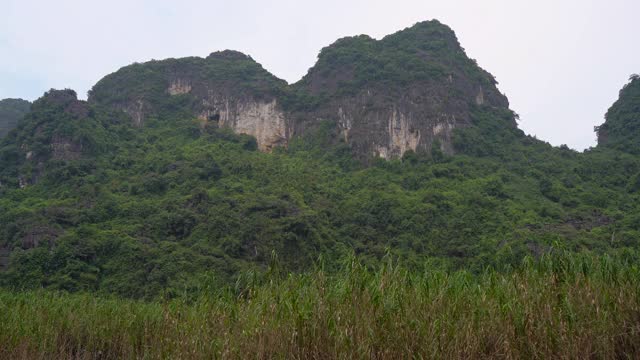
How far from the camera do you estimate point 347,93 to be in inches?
1759

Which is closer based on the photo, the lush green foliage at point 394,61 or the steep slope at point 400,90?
the steep slope at point 400,90

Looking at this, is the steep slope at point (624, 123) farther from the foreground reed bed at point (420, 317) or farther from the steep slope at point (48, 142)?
the foreground reed bed at point (420, 317)

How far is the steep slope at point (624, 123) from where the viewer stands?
39.9 metres

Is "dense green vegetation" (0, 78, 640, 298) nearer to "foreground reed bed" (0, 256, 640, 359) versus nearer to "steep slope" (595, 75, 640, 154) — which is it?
"steep slope" (595, 75, 640, 154)

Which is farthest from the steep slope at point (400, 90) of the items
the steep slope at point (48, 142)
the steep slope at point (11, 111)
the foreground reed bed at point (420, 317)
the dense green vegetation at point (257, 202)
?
the foreground reed bed at point (420, 317)

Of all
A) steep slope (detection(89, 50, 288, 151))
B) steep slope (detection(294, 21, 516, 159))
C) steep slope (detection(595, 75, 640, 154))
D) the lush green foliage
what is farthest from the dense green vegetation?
the lush green foliage

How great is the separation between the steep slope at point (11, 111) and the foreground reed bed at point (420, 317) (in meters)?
55.9

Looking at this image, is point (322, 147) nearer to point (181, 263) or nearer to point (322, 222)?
point (322, 222)

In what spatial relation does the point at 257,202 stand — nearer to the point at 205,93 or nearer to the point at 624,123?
the point at 205,93

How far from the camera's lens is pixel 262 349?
534 cm

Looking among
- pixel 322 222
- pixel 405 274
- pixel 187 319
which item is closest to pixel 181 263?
pixel 322 222

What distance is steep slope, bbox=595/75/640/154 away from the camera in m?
39.9

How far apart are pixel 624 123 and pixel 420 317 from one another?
138 feet

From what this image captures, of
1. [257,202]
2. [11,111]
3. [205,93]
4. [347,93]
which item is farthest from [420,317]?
[11,111]
